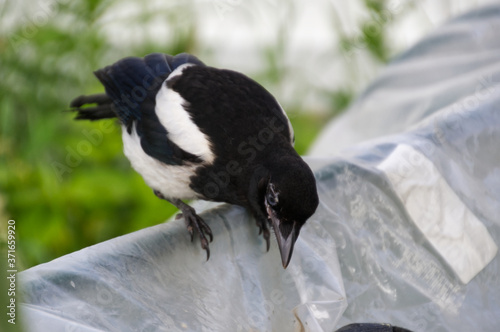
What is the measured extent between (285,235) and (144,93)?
22.6 inches

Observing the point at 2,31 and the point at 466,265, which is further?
the point at 2,31

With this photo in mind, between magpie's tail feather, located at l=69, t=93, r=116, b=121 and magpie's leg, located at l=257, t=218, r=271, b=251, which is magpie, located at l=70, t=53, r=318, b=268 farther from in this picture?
magpie's tail feather, located at l=69, t=93, r=116, b=121

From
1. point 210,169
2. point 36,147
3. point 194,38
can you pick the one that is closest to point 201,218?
point 210,169

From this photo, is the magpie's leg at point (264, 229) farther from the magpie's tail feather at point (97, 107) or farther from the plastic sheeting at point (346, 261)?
the magpie's tail feather at point (97, 107)

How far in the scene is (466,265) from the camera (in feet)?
4.26

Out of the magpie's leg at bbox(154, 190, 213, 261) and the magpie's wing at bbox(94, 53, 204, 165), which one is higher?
the magpie's wing at bbox(94, 53, 204, 165)

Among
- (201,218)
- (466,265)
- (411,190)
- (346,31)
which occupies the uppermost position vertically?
(201,218)

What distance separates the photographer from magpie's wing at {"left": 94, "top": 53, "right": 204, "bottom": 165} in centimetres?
145

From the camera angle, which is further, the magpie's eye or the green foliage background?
the green foliage background

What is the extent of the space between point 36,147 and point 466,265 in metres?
1.69

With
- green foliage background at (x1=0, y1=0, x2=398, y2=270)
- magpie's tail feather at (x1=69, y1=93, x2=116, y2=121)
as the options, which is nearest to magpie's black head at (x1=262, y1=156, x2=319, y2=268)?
magpie's tail feather at (x1=69, y1=93, x2=116, y2=121)

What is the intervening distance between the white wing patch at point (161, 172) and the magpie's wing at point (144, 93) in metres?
0.02

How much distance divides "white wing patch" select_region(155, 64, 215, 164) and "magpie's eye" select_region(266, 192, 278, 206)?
0.19 meters

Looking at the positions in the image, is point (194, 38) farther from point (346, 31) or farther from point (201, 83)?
point (201, 83)
